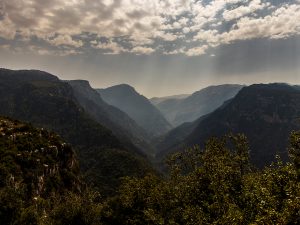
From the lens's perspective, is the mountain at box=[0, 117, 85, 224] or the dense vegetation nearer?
the dense vegetation

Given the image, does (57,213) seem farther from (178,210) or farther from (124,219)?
(178,210)

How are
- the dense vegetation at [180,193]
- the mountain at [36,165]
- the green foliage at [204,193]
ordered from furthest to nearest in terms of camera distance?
the mountain at [36,165] < the green foliage at [204,193] < the dense vegetation at [180,193]

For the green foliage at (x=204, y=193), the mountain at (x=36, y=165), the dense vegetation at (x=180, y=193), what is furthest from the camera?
the mountain at (x=36, y=165)

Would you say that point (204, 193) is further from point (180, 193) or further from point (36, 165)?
point (36, 165)

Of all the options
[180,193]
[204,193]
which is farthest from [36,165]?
[204,193]

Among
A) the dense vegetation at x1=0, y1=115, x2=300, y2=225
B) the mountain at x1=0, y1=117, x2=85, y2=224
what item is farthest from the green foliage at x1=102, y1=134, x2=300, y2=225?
the mountain at x1=0, y1=117, x2=85, y2=224

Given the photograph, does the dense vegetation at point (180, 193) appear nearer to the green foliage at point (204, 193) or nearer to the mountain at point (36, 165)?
the green foliage at point (204, 193)

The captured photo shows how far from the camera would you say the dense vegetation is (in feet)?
184

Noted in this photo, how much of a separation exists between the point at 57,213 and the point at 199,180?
44073mm

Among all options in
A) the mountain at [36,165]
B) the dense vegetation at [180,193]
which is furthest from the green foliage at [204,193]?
the mountain at [36,165]

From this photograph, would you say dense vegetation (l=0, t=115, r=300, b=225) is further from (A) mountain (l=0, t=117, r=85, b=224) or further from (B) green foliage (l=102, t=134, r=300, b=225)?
(A) mountain (l=0, t=117, r=85, b=224)

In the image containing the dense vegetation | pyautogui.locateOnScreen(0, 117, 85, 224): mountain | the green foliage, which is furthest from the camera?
pyautogui.locateOnScreen(0, 117, 85, 224): mountain

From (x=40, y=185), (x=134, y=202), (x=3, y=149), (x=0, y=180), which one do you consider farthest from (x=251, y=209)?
(x=3, y=149)

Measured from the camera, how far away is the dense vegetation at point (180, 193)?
56000mm
